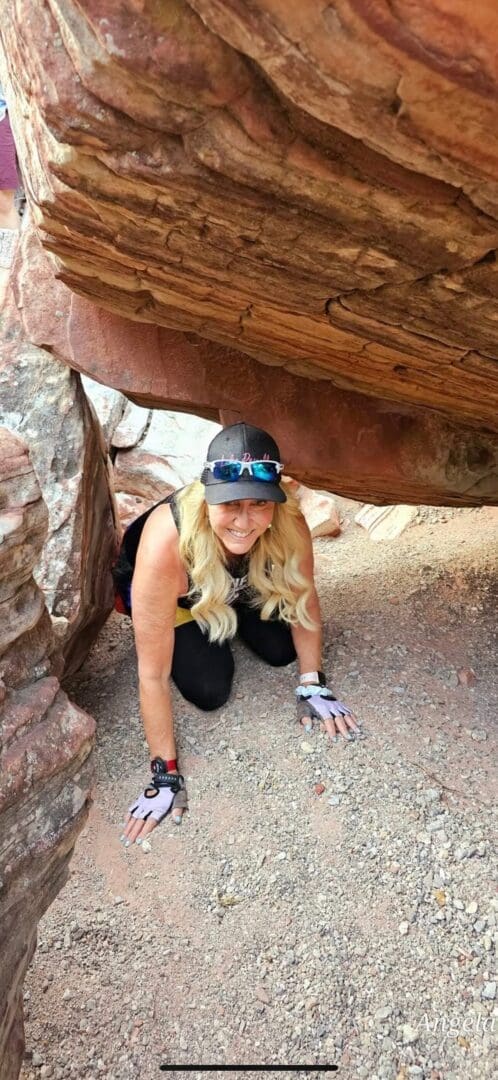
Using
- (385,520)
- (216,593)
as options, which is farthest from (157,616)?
(385,520)

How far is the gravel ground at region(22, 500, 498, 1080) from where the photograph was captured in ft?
6.98

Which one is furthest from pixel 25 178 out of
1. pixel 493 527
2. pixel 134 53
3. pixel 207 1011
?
pixel 493 527

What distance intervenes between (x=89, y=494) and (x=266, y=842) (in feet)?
6.21

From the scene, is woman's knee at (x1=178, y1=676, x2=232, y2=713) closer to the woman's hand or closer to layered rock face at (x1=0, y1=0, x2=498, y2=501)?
the woman's hand

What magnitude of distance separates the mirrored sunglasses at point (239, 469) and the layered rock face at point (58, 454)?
1041mm

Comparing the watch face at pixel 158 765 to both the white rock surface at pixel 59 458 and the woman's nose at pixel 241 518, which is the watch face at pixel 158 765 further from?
the woman's nose at pixel 241 518

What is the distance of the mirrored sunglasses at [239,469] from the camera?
2600 millimetres

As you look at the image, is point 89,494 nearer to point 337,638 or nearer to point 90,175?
point 337,638

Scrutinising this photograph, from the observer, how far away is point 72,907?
258cm

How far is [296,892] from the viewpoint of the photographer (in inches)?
101

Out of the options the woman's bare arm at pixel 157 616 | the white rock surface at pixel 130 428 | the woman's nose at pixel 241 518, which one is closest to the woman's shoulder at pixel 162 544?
the woman's bare arm at pixel 157 616

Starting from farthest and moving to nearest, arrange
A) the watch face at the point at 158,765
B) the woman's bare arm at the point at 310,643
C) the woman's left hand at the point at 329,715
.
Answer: the woman's bare arm at the point at 310,643 < the woman's left hand at the point at 329,715 < the watch face at the point at 158,765

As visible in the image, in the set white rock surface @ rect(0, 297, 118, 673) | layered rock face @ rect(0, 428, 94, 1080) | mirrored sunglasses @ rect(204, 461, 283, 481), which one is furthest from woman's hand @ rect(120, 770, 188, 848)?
mirrored sunglasses @ rect(204, 461, 283, 481)

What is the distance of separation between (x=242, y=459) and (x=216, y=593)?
692mm
